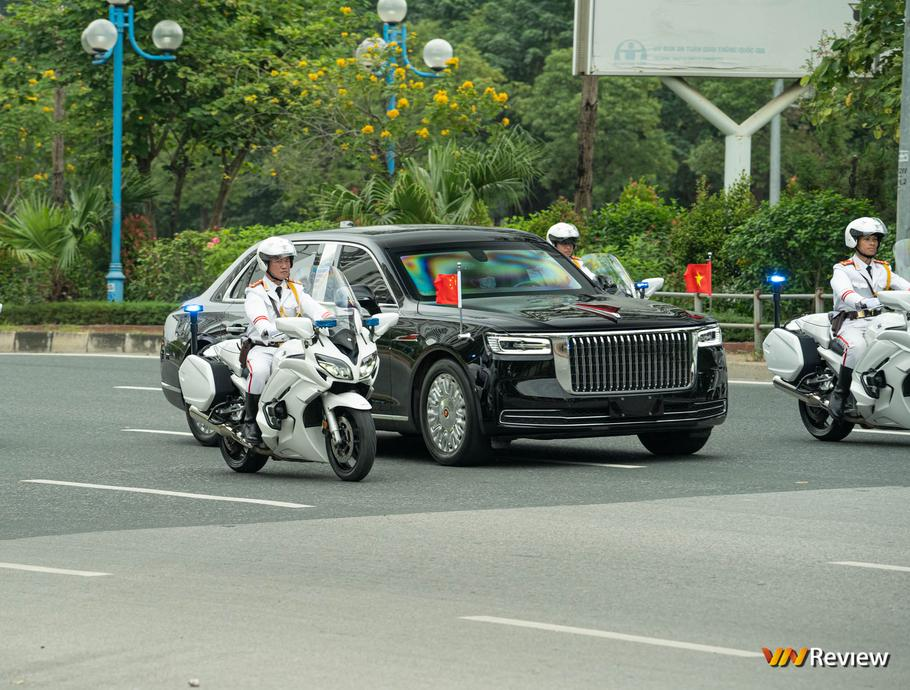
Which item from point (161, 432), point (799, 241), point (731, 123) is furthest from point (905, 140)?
point (731, 123)

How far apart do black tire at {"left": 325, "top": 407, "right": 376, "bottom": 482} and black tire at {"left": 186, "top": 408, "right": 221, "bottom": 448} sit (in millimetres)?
2826

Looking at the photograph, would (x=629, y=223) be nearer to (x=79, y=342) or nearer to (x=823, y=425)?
(x=79, y=342)

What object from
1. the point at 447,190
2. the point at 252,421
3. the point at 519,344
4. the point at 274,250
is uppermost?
the point at 447,190

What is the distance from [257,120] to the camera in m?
37.8

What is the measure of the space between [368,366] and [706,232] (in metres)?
16.3

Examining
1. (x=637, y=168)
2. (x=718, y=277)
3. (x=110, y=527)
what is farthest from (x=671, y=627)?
(x=637, y=168)

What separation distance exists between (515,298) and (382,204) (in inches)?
608

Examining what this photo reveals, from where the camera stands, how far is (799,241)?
25938mm

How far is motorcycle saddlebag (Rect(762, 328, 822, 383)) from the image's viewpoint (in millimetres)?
15195

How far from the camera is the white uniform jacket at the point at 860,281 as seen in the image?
14734 mm

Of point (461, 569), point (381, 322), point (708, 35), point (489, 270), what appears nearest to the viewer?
point (461, 569)

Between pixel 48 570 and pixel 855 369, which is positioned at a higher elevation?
pixel 855 369

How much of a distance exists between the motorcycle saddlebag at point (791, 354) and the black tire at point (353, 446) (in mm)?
4255

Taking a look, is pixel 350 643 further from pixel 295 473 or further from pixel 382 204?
pixel 382 204
